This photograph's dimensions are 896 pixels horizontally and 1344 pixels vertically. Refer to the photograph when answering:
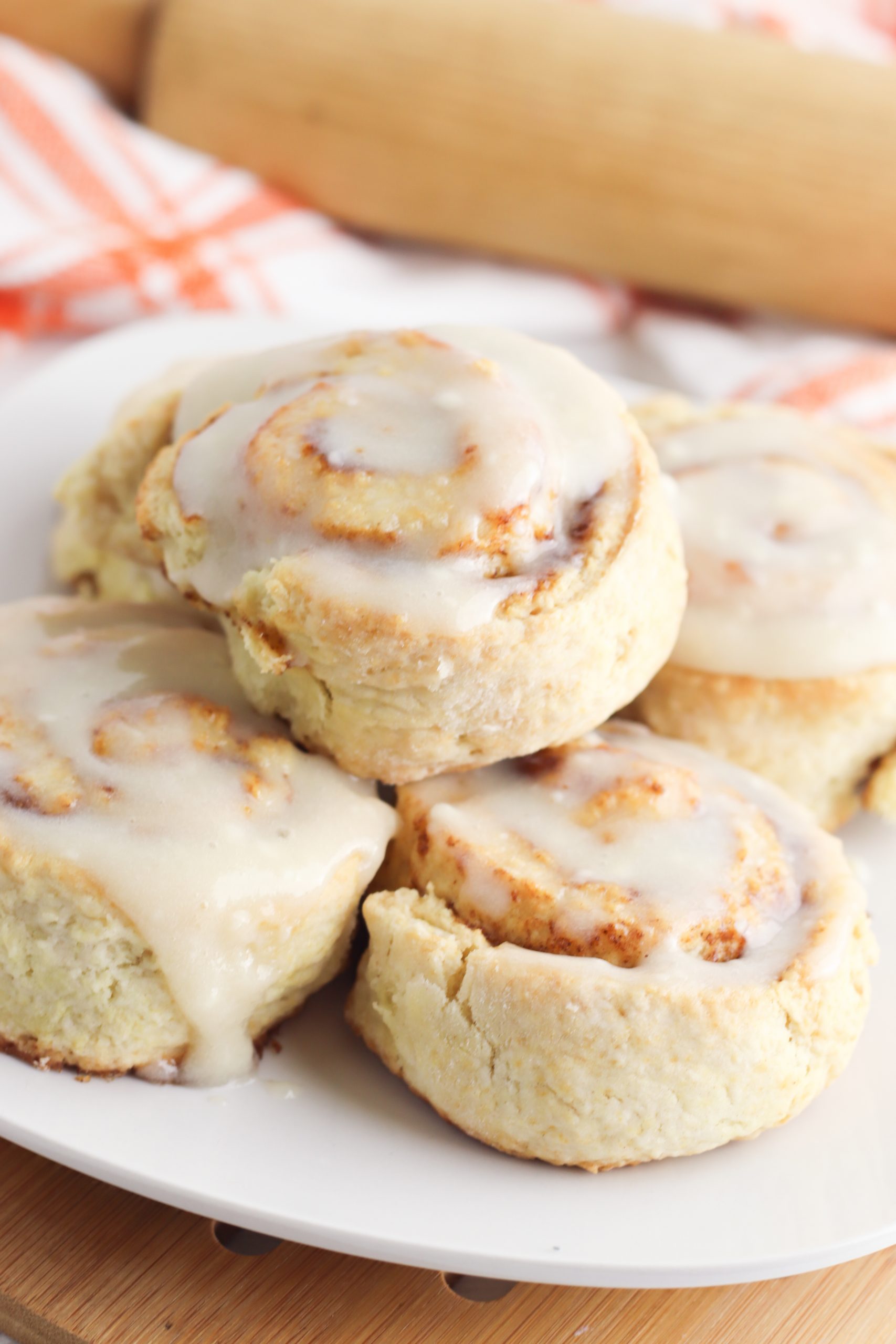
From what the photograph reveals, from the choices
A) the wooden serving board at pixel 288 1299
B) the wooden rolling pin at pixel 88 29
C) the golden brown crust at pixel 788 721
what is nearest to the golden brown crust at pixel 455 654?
the golden brown crust at pixel 788 721

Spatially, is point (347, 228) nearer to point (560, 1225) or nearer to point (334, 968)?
point (334, 968)

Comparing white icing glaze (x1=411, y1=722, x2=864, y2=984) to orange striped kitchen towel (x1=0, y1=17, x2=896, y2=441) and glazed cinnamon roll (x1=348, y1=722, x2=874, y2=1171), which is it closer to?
glazed cinnamon roll (x1=348, y1=722, x2=874, y2=1171)

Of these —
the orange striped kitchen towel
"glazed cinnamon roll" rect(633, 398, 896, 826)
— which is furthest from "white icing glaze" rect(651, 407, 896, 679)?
the orange striped kitchen towel

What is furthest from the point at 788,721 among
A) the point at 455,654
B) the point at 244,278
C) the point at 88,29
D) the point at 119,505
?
the point at 88,29

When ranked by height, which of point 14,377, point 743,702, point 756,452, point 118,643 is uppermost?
point 756,452

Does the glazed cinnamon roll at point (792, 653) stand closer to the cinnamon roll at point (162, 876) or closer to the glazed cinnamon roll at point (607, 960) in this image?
the glazed cinnamon roll at point (607, 960)

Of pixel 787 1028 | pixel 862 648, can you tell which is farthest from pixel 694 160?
pixel 787 1028

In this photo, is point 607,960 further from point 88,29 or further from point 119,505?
point 88,29
